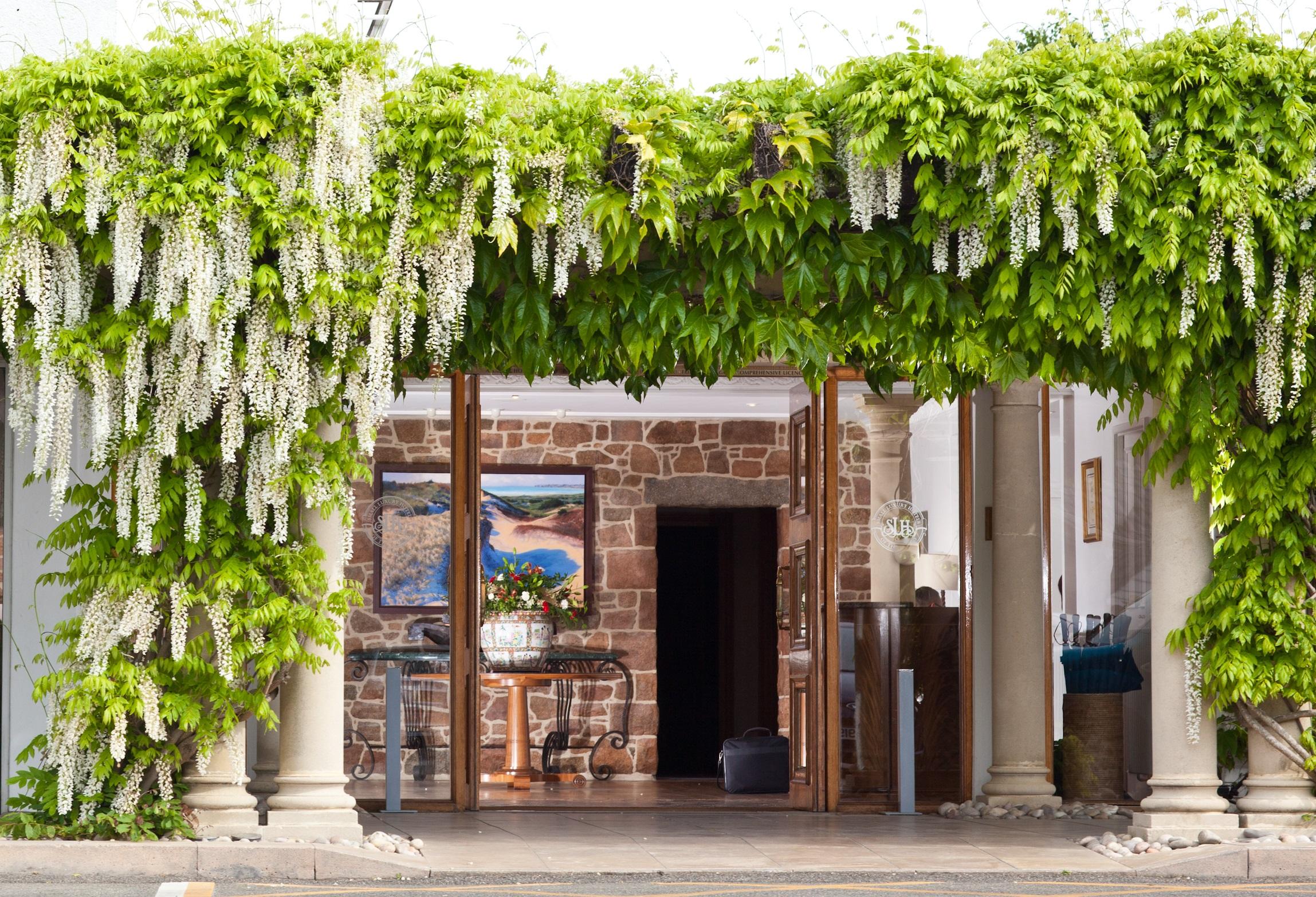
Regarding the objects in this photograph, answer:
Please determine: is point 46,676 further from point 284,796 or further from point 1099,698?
point 1099,698

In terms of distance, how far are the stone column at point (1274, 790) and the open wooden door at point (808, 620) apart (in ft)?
7.39

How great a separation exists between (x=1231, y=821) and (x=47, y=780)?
4382mm

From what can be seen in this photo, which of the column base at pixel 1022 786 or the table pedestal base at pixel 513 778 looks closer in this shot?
the column base at pixel 1022 786

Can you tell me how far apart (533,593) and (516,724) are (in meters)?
1.52

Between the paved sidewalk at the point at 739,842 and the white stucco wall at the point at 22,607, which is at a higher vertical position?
the white stucco wall at the point at 22,607

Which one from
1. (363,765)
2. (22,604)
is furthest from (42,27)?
(363,765)

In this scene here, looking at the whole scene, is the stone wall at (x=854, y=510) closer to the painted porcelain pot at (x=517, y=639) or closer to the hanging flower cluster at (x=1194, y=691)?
the hanging flower cluster at (x=1194, y=691)

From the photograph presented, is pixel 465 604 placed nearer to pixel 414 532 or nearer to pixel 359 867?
pixel 414 532

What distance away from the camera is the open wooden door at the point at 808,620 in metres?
7.76

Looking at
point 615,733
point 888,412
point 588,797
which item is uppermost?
point 888,412

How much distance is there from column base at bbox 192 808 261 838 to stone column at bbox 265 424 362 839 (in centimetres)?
10

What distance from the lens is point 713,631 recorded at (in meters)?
12.3

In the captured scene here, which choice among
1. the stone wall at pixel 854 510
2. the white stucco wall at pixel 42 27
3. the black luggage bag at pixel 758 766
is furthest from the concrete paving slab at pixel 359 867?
the black luggage bag at pixel 758 766

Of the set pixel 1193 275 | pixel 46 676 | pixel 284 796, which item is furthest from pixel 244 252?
pixel 1193 275
